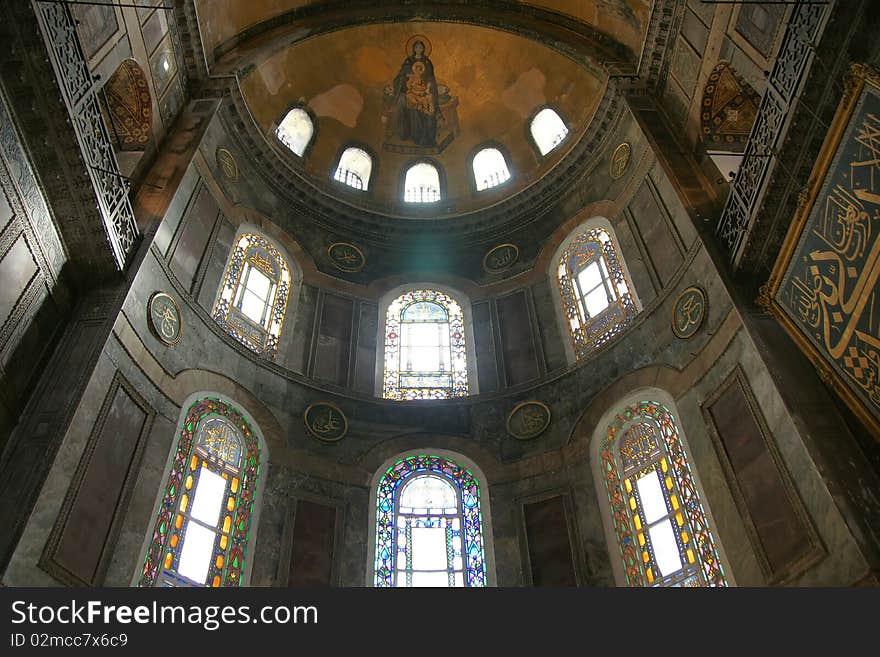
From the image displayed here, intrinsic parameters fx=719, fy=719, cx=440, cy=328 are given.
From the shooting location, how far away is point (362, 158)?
51.9 feet

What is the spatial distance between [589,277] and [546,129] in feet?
15.1

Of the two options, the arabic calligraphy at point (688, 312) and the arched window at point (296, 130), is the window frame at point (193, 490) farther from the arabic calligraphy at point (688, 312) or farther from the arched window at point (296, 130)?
the arched window at point (296, 130)

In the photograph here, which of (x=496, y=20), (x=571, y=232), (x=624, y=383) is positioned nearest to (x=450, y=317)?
(x=571, y=232)

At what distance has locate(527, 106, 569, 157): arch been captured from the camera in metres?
14.6

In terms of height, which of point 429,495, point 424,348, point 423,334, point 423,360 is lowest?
point 429,495

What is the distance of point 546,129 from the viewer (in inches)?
591

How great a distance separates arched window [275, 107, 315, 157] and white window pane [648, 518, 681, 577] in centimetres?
1022

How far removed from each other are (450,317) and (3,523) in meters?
8.17

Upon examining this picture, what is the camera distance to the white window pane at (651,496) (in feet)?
27.9

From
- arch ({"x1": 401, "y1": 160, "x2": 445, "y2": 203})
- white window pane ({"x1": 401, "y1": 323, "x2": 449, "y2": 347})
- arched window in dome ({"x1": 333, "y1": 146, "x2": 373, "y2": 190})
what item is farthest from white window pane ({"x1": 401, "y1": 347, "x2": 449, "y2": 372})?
arched window in dome ({"x1": 333, "y1": 146, "x2": 373, "y2": 190})

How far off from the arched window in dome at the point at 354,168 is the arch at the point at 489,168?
7.56 feet

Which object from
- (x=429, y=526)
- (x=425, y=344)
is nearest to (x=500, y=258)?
(x=425, y=344)

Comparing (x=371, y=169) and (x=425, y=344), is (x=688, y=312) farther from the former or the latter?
(x=371, y=169)

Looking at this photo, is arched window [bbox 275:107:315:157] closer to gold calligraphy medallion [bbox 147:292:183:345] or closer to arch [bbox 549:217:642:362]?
→ arch [bbox 549:217:642:362]
